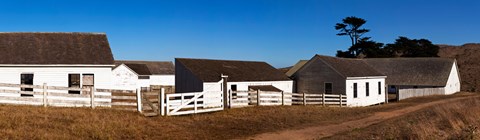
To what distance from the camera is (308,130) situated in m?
16.2

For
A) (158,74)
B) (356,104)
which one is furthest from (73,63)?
(158,74)

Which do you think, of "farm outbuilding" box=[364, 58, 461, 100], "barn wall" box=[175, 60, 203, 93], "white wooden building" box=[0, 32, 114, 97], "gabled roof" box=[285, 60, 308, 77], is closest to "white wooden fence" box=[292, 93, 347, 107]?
"barn wall" box=[175, 60, 203, 93]

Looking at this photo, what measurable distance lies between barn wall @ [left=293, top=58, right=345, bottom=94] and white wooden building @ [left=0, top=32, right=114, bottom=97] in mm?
19026

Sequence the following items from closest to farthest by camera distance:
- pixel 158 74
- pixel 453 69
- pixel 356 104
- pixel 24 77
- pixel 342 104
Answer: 1. pixel 24 77
2. pixel 342 104
3. pixel 356 104
4. pixel 453 69
5. pixel 158 74

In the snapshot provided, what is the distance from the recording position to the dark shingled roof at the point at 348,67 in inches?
1446

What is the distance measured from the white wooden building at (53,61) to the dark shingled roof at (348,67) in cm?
2045

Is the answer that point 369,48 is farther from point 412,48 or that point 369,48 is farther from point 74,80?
point 74,80

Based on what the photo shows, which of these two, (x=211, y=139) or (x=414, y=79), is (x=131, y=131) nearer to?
(x=211, y=139)

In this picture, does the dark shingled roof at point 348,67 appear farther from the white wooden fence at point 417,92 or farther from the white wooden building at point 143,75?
the white wooden building at point 143,75

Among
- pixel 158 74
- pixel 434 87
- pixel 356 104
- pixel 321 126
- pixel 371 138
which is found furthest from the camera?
pixel 158 74

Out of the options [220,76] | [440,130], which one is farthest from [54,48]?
[440,130]

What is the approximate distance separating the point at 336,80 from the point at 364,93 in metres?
4.40

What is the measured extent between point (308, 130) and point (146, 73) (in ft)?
145

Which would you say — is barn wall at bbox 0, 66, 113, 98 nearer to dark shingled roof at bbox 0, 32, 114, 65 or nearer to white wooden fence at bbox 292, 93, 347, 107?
dark shingled roof at bbox 0, 32, 114, 65
